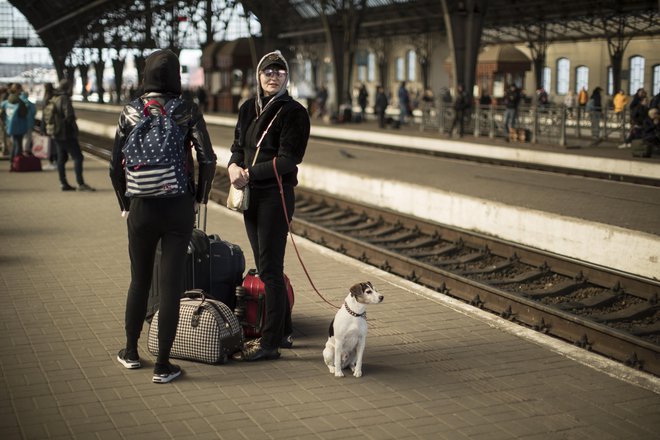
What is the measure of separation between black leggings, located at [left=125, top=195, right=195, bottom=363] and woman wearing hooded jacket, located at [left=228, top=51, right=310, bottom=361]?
1.70ft

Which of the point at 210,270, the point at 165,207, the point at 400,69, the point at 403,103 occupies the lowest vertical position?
the point at 210,270

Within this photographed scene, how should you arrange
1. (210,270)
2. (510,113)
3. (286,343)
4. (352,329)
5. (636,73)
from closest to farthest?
(352,329)
(286,343)
(210,270)
(510,113)
(636,73)

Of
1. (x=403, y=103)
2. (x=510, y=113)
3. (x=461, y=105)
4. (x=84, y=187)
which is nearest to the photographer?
(x=84, y=187)

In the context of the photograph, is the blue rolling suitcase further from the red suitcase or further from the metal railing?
the metal railing

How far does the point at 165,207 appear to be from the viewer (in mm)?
5414

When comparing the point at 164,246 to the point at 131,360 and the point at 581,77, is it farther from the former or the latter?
the point at 581,77

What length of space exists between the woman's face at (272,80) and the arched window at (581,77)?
47978 millimetres

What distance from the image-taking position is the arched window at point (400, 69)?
68.6m

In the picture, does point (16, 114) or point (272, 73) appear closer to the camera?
point (272, 73)

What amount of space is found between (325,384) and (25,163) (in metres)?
15.4

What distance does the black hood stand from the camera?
5484 mm

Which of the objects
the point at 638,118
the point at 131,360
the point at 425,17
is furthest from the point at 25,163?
the point at 425,17

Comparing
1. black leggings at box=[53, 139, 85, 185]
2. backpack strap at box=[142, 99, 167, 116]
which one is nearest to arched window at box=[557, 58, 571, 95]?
black leggings at box=[53, 139, 85, 185]

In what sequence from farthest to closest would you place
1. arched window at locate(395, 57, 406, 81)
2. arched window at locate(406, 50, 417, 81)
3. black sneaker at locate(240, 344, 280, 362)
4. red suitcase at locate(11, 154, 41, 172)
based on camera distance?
arched window at locate(395, 57, 406, 81)
arched window at locate(406, 50, 417, 81)
red suitcase at locate(11, 154, 41, 172)
black sneaker at locate(240, 344, 280, 362)
